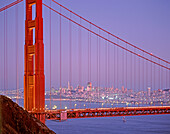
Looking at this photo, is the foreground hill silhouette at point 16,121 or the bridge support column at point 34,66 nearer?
the foreground hill silhouette at point 16,121

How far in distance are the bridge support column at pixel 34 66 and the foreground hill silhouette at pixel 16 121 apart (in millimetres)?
13670

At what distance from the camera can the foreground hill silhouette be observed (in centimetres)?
948

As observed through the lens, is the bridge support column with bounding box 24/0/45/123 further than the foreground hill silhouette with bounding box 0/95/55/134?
Yes

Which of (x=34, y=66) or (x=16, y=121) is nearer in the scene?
(x=16, y=121)

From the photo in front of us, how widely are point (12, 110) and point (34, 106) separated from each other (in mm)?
14436

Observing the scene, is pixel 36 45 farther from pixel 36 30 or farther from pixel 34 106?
pixel 34 106

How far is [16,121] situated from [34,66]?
15.8m

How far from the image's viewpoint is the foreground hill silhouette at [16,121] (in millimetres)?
9475

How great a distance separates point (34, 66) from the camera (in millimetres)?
25562

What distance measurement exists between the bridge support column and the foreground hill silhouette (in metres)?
13.7

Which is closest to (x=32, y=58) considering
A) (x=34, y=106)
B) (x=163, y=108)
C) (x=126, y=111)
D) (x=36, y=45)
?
(x=36, y=45)

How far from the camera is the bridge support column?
24.4 m

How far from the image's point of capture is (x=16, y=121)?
986 centimetres

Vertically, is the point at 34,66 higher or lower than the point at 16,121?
higher
